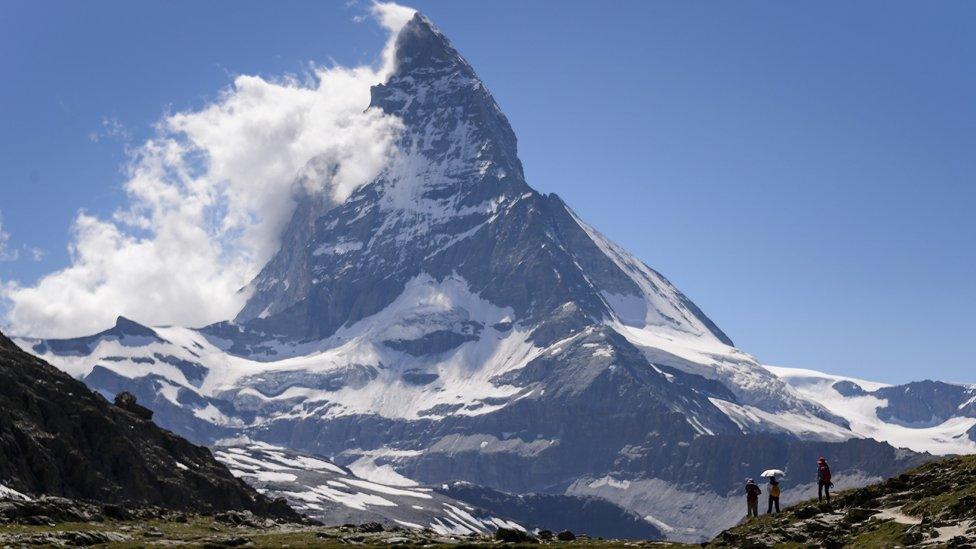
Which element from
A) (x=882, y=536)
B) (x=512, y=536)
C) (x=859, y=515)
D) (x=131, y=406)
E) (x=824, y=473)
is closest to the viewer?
(x=882, y=536)

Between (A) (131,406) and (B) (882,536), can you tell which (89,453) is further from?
(B) (882,536)

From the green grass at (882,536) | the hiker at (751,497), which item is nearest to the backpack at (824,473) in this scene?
the hiker at (751,497)

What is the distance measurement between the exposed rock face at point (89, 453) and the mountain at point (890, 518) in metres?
69.3

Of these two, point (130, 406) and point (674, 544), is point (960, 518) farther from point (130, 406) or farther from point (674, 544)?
point (130, 406)

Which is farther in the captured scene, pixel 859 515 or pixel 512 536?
pixel 512 536

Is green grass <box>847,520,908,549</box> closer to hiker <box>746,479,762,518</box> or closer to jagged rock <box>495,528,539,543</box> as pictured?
jagged rock <box>495,528,539,543</box>

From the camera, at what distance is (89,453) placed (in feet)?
483

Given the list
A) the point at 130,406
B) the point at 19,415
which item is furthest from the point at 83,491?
the point at 130,406

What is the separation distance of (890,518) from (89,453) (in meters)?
97.8

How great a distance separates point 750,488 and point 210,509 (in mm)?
77880

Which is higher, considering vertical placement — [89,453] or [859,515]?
[89,453]

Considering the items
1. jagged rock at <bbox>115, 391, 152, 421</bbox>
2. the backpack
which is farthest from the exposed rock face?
the backpack

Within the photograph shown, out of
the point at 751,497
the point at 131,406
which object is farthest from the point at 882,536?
the point at 131,406

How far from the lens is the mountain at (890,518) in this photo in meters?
63.7
